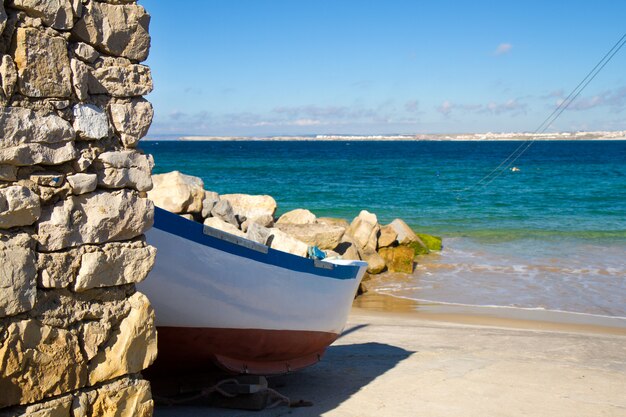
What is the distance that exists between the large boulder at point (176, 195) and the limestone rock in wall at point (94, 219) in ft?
29.9

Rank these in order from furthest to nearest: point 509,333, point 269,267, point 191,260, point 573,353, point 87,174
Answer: point 509,333, point 573,353, point 269,267, point 191,260, point 87,174

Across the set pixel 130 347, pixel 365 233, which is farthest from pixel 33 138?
pixel 365 233

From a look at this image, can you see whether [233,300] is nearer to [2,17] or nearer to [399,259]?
[2,17]

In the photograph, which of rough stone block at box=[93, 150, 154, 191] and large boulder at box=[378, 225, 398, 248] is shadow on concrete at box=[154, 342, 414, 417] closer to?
rough stone block at box=[93, 150, 154, 191]

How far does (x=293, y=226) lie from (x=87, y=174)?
11.2 meters

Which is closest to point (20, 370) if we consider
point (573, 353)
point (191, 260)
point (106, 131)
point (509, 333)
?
point (106, 131)

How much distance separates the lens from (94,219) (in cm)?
351

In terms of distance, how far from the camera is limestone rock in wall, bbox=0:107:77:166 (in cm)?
313

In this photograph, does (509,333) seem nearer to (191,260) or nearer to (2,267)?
(191,260)

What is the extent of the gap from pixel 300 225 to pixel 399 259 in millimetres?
2497

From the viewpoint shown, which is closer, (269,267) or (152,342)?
(152,342)

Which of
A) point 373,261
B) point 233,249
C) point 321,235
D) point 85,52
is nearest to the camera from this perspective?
point 85,52

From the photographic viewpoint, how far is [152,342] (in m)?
3.88

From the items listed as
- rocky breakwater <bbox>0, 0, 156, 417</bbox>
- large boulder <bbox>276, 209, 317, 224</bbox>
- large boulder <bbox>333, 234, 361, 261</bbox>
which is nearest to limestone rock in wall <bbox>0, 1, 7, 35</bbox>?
rocky breakwater <bbox>0, 0, 156, 417</bbox>
